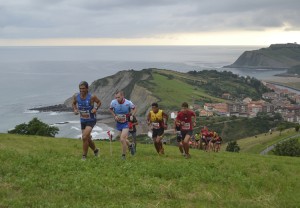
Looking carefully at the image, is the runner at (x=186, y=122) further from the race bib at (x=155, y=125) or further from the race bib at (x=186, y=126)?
the race bib at (x=155, y=125)

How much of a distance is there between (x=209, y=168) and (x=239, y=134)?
114 m

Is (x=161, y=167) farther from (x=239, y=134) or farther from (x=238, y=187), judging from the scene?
(x=239, y=134)

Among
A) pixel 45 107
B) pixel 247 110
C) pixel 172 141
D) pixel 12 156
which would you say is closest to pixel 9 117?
pixel 45 107

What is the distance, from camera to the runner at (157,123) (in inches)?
619

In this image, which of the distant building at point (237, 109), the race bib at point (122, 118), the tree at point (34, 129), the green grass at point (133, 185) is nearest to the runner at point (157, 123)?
the race bib at point (122, 118)

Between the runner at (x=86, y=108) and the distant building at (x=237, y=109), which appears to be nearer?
the runner at (x=86, y=108)

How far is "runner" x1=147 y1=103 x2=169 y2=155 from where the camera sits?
1573 cm

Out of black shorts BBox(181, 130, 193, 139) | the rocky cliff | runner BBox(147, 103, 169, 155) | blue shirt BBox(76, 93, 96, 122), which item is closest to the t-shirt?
black shorts BBox(181, 130, 193, 139)

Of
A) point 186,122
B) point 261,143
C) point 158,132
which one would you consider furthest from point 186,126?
point 261,143

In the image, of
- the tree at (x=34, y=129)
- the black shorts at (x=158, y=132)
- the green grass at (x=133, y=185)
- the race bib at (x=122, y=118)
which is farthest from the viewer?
the tree at (x=34, y=129)

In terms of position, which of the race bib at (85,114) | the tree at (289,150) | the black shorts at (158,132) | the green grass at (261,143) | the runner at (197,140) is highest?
the race bib at (85,114)

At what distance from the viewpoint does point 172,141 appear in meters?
99.8

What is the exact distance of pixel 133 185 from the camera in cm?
920

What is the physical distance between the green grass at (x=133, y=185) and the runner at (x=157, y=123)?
3730 mm
